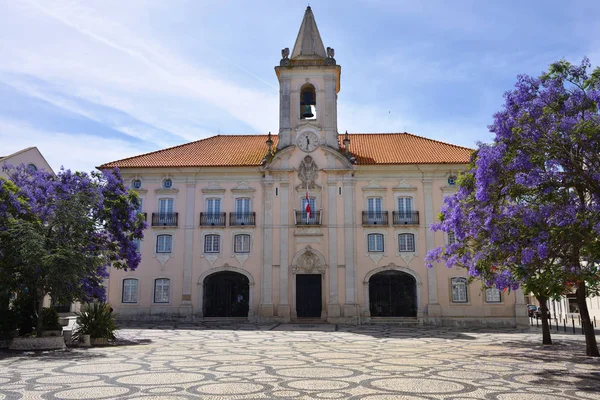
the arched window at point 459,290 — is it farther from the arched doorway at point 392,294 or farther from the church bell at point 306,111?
the church bell at point 306,111

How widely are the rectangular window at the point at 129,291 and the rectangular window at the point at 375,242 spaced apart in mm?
12729

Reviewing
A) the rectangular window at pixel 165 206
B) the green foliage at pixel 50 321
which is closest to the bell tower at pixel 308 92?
the rectangular window at pixel 165 206

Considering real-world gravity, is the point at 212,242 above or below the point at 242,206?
below

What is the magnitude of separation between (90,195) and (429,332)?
15043 mm

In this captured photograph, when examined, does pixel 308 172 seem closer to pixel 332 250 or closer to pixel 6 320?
pixel 332 250

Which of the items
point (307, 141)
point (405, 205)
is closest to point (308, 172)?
point (307, 141)

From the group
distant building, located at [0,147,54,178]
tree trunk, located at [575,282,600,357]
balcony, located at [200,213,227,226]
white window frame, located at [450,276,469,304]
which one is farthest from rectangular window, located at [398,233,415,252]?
distant building, located at [0,147,54,178]

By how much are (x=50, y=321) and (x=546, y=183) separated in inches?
596

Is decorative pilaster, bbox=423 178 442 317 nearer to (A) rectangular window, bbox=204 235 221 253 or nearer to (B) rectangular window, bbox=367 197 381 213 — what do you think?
(B) rectangular window, bbox=367 197 381 213

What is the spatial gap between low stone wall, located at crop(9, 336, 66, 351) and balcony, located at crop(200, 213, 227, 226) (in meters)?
13.8

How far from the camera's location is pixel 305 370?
11.4 meters

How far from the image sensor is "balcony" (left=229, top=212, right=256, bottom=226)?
28547mm

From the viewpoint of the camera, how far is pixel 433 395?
871 centimetres

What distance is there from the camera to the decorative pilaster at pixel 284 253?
27484 mm
